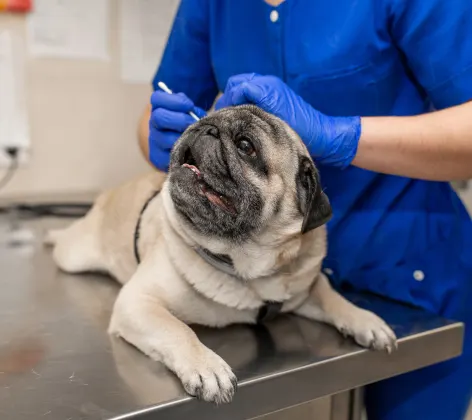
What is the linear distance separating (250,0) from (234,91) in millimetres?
279

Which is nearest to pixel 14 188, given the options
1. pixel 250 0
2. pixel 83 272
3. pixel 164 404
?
pixel 83 272

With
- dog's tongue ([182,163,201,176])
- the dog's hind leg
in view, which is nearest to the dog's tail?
the dog's hind leg

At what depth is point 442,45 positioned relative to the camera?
952 mm

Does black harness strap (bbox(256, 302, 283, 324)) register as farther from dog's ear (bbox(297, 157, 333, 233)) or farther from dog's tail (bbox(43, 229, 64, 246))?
dog's tail (bbox(43, 229, 64, 246))

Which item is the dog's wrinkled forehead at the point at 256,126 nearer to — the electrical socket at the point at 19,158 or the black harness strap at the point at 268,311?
the black harness strap at the point at 268,311

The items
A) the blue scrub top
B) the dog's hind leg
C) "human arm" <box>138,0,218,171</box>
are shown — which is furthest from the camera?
the dog's hind leg

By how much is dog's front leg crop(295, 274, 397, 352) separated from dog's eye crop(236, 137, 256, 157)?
310 millimetres

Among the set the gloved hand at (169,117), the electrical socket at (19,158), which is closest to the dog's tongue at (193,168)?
the gloved hand at (169,117)

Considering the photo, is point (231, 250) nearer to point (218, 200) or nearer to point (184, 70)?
point (218, 200)

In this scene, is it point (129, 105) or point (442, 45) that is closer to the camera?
point (442, 45)

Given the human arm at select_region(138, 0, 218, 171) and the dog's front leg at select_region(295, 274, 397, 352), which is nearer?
the dog's front leg at select_region(295, 274, 397, 352)

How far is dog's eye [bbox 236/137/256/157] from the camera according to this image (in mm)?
895

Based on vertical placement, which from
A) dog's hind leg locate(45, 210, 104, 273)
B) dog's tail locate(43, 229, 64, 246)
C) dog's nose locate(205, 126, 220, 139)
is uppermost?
dog's nose locate(205, 126, 220, 139)

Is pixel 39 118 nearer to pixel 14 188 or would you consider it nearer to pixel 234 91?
pixel 14 188
